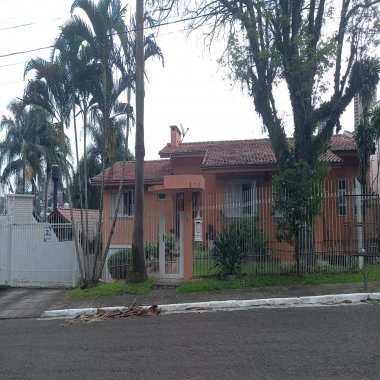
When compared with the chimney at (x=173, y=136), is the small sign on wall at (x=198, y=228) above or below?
below

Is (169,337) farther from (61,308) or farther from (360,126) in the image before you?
(360,126)

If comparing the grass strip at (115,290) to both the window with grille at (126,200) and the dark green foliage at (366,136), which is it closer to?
the dark green foliage at (366,136)

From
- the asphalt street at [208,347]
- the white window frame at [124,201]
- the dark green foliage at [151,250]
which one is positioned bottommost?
the asphalt street at [208,347]

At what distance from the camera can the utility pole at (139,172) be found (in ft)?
38.1

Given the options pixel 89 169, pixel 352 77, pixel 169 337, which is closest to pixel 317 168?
pixel 352 77

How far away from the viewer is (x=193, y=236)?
12.2 metres

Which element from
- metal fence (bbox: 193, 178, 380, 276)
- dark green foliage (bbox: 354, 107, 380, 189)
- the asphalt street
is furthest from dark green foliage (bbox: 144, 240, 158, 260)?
dark green foliage (bbox: 354, 107, 380, 189)

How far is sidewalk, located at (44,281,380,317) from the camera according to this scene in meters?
9.38

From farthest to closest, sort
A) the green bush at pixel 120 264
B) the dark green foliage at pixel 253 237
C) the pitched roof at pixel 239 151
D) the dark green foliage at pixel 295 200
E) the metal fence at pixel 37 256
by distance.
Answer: the pitched roof at pixel 239 151, the metal fence at pixel 37 256, the green bush at pixel 120 264, the dark green foliage at pixel 253 237, the dark green foliage at pixel 295 200

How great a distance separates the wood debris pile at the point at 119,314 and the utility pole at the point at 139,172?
208 cm

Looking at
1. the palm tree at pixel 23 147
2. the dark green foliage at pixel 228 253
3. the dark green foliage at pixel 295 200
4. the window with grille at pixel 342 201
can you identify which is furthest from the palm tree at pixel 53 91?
the palm tree at pixel 23 147

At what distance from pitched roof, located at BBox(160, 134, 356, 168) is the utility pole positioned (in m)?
6.11

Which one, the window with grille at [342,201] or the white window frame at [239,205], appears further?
the white window frame at [239,205]

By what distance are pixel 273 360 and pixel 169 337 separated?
6.49ft
